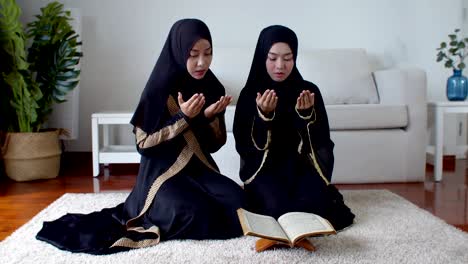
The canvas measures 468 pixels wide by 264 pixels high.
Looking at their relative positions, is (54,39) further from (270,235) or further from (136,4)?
(270,235)

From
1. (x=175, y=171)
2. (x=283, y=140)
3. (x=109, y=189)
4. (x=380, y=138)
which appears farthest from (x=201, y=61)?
(x=380, y=138)

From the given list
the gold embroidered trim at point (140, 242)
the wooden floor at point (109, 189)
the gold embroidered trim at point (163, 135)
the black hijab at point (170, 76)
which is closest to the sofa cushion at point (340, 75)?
the wooden floor at point (109, 189)

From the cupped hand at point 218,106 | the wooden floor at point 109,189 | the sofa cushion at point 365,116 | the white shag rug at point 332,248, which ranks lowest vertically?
the wooden floor at point 109,189

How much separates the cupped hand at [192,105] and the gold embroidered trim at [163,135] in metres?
0.04

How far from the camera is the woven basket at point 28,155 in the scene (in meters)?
3.01

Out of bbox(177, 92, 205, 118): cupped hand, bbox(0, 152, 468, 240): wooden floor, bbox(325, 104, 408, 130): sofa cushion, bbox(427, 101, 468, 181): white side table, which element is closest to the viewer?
bbox(177, 92, 205, 118): cupped hand

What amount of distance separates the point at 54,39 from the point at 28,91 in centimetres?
38

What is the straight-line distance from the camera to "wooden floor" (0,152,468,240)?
2213 mm

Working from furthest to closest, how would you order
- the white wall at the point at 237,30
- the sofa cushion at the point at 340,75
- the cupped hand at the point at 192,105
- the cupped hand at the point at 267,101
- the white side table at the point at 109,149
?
1. the white wall at the point at 237,30
2. the sofa cushion at the point at 340,75
3. the white side table at the point at 109,149
4. the cupped hand at the point at 267,101
5. the cupped hand at the point at 192,105

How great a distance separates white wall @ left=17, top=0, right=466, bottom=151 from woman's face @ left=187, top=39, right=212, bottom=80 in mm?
1982

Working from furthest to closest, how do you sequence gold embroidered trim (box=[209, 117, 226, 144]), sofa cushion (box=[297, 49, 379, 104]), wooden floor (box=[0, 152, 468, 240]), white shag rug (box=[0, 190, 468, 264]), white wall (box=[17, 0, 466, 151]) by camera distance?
1. white wall (box=[17, 0, 466, 151])
2. sofa cushion (box=[297, 49, 379, 104])
3. wooden floor (box=[0, 152, 468, 240])
4. gold embroidered trim (box=[209, 117, 226, 144])
5. white shag rug (box=[0, 190, 468, 264])

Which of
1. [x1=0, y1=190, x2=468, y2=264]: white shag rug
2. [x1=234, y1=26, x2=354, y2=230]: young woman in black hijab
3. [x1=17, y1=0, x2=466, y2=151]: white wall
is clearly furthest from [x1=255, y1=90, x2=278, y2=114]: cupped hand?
[x1=17, y1=0, x2=466, y2=151]: white wall

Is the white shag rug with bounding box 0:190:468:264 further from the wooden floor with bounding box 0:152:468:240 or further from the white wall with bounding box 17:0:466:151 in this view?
the white wall with bounding box 17:0:466:151

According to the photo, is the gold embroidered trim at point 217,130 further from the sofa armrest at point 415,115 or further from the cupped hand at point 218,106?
the sofa armrest at point 415,115
